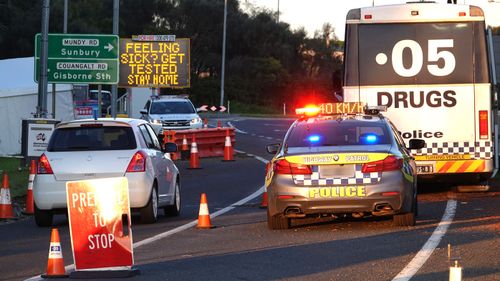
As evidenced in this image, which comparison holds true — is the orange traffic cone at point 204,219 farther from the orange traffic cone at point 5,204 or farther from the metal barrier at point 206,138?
the metal barrier at point 206,138

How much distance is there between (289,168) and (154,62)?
28272 mm

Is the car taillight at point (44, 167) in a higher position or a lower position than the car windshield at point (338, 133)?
lower

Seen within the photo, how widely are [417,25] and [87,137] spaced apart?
262 inches

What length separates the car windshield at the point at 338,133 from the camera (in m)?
15.2

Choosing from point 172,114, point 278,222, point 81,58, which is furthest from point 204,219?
point 172,114

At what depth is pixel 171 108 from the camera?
41062mm

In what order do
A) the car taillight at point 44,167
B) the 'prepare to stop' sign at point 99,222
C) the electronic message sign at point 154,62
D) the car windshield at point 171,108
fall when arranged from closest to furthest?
the 'prepare to stop' sign at point 99,222, the car taillight at point 44,167, the car windshield at point 171,108, the electronic message sign at point 154,62

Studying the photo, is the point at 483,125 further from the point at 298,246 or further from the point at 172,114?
the point at 172,114

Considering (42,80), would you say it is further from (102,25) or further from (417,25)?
(102,25)

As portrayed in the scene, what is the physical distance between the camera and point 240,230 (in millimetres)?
15133

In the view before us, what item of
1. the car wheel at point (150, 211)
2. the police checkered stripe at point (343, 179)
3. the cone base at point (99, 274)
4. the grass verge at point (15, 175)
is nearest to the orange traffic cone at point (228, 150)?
the grass verge at point (15, 175)

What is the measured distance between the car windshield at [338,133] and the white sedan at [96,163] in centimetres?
223

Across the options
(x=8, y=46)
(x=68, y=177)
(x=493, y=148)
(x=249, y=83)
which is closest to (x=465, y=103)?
(x=493, y=148)

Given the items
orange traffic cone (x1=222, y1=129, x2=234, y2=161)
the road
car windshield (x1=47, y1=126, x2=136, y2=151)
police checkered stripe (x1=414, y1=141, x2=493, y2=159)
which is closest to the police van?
police checkered stripe (x1=414, y1=141, x2=493, y2=159)
